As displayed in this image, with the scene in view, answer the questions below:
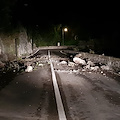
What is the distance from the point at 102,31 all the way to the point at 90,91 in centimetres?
2844

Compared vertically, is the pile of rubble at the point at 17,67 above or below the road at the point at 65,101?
above

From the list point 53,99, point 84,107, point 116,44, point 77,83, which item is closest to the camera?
point 84,107

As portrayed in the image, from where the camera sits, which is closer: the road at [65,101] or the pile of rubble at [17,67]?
the road at [65,101]

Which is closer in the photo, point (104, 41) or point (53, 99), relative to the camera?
point (53, 99)

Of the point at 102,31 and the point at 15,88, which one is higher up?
the point at 102,31

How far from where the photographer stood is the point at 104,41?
113 feet

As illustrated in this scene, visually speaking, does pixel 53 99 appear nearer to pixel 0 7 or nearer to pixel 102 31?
pixel 0 7

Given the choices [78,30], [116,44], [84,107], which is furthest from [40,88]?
[78,30]

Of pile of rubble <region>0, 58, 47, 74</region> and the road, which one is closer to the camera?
the road

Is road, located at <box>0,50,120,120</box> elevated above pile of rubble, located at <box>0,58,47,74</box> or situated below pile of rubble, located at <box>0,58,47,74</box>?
below

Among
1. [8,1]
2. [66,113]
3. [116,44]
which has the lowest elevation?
[66,113]

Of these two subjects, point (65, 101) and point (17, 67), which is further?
point (17, 67)

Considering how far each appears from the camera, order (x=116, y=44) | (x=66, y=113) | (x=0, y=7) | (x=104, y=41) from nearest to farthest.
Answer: (x=66, y=113)
(x=0, y=7)
(x=116, y=44)
(x=104, y=41)

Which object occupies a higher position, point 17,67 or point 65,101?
point 17,67
